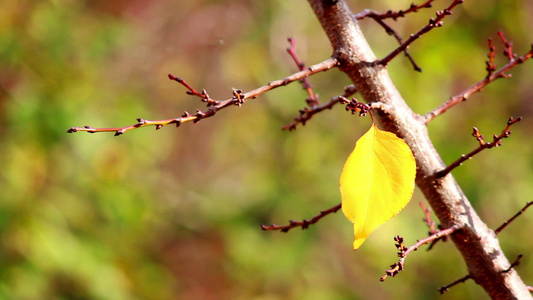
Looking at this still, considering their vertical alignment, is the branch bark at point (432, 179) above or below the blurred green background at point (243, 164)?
below

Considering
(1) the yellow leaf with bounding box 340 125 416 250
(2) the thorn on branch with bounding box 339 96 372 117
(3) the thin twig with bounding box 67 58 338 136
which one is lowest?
(1) the yellow leaf with bounding box 340 125 416 250

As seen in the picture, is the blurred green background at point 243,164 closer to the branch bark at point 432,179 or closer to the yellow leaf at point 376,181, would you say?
the branch bark at point 432,179

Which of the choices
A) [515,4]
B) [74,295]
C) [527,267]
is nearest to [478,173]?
[527,267]

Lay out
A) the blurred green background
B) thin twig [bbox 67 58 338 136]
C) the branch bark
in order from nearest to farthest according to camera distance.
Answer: thin twig [bbox 67 58 338 136] < the branch bark < the blurred green background

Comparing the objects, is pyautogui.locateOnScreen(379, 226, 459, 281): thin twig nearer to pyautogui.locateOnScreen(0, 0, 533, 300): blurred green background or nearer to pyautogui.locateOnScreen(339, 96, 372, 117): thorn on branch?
pyautogui.locateOnScreen(339, 96, 372, 117): thorn on branch

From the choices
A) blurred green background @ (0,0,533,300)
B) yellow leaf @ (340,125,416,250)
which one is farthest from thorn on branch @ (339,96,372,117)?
blurred green background @ (0,0,533,300)

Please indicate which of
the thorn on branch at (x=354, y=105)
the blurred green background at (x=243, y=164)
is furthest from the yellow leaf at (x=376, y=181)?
the blurred green background at (x=243, y=164)

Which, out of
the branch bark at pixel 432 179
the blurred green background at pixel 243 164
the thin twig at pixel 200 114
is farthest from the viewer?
the blurred green background at pixel 243 164
